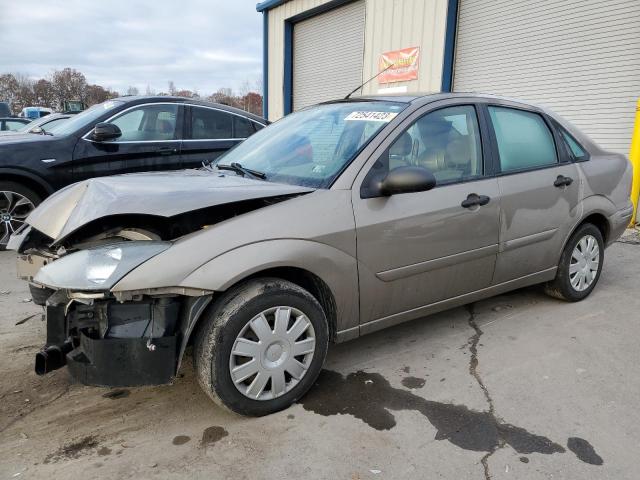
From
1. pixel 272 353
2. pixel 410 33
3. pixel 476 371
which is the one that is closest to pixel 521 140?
pixel 476 371

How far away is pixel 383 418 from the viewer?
104 inches

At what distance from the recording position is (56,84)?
66500 mm

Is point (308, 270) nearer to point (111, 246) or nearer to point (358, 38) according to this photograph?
point (111, 246)

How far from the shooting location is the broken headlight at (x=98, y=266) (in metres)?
2.27

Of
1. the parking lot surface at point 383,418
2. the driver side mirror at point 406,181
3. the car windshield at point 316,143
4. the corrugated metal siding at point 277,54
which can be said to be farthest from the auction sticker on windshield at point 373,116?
the corrugated metal siding at point 277,54

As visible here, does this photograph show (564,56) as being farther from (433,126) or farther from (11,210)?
(11,210)

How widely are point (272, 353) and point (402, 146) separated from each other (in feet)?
4.72

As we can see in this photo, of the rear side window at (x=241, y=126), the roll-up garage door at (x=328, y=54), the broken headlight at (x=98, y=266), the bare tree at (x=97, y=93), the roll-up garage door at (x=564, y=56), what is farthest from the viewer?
the bare tree at (x=97, y=93)

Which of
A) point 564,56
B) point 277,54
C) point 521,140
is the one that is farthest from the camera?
point 277,54

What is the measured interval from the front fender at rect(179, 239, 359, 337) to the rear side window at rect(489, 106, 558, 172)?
4.87 feet

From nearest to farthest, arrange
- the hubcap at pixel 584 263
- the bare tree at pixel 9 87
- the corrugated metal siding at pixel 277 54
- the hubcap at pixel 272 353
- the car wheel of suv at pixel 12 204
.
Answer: the hubcap at pixel 272 353 → the hubcap at pixel 584 263 → the car wheel of suv at pixel 12 204 → the corrugated metal siding at pixel 277 54 → the bare tree at pixel 9 87

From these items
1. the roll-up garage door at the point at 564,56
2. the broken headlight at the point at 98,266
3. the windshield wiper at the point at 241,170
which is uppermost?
the roll-up garage door at the point at 564,56

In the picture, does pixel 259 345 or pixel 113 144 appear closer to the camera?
pixel 259 345

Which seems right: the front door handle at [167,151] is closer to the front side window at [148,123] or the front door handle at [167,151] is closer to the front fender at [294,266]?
the front side window at [148,123]
